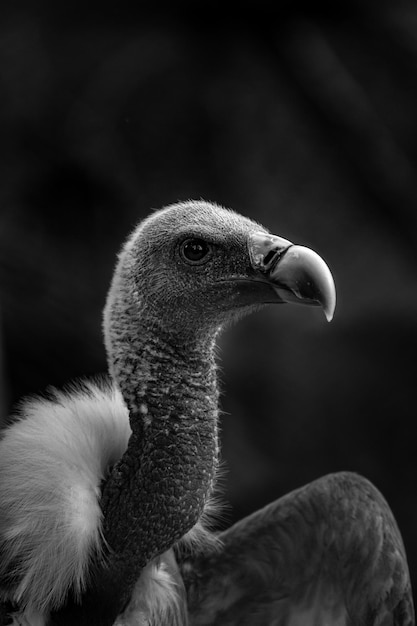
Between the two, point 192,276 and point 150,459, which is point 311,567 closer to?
point 150,459

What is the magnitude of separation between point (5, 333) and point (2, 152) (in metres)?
0.65

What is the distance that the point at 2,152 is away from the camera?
3.12 meters

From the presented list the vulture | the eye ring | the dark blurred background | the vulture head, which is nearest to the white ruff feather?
the vulture

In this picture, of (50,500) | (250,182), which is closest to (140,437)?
(50,500)

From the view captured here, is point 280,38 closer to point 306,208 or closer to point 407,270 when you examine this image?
point 306,208

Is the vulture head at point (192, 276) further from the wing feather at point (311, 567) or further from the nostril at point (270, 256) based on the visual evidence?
the wing feather at point (311, 567)

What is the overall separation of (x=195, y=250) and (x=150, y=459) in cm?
38

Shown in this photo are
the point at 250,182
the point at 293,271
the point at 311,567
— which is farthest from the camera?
the point at 250,182

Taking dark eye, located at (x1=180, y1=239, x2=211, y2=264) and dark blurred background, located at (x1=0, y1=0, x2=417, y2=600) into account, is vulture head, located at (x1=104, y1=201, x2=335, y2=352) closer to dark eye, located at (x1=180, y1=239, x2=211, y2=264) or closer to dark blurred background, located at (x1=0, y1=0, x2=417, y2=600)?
A: dark eye, located at (x1=180, y1=239, x2=211, y2=264)

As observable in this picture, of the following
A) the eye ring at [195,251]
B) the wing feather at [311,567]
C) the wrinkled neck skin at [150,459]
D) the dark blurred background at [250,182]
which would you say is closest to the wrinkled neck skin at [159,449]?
the wrinkled neck skin at [150,459]

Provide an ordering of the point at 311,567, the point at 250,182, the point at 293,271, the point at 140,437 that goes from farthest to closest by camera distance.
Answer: the point at 250,182 → the point at 311,567 → the point at 140,437 → the point at 293,271

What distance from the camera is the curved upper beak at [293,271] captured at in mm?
1450

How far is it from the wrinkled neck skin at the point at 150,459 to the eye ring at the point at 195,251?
0.13 meters

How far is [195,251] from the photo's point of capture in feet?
5.16
